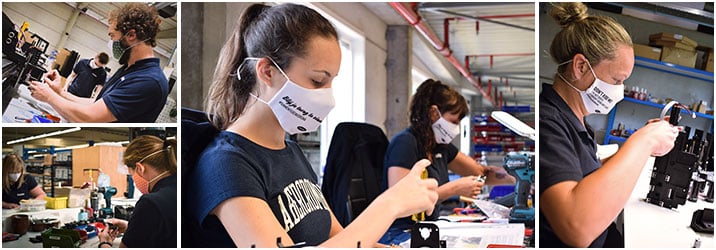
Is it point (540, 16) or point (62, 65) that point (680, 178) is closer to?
point (540, 16)

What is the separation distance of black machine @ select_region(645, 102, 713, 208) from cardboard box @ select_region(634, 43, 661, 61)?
0.20 m

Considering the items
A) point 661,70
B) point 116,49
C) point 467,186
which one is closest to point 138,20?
point 116,49

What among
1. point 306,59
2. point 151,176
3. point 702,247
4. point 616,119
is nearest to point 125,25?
point 151,176

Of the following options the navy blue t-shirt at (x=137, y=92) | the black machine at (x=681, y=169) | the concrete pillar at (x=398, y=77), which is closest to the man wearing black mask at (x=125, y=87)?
the navy blue t-shirt at (x=137, y=92)

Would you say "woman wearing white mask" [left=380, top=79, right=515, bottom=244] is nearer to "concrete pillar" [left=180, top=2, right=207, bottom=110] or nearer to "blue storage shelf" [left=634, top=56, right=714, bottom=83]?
"blue storage shelf" [left=634, top=56, right=714, bottom=83]

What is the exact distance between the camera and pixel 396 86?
116 inches

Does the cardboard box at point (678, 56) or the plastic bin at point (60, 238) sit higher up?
the cardboard box at point (678, 56)

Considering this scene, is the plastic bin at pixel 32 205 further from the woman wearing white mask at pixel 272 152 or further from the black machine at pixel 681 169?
the black machine at pixel 681 169

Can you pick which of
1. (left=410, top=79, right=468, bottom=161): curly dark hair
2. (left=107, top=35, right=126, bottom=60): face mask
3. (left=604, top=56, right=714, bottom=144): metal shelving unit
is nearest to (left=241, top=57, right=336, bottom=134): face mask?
(left=107, top=35, right=126, bottom=60): face mask

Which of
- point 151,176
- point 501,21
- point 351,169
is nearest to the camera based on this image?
point 151,176

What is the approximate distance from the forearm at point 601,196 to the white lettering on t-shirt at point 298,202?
2.91ft

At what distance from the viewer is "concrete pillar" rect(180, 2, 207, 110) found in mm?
2592

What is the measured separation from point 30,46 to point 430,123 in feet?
5.39

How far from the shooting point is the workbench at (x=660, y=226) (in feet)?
8.09
